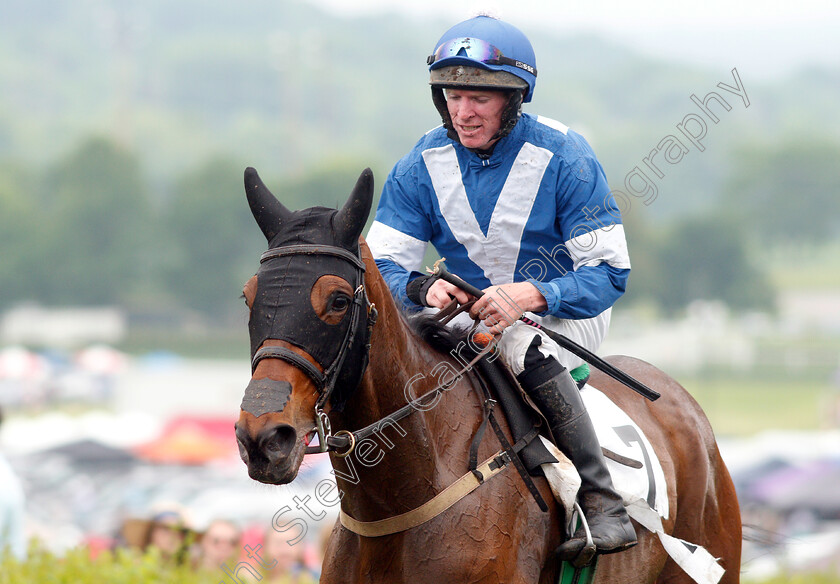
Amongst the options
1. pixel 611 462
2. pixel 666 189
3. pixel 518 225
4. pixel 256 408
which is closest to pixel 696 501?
pixel 611 462

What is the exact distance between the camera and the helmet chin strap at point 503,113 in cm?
412

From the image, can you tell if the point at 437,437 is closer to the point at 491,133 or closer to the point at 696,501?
the point at 491,133

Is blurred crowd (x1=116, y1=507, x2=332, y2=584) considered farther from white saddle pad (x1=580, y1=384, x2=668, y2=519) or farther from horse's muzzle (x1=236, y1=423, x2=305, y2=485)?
horse's muzzle (x1=236, y1=423, x2=305, y2=485)

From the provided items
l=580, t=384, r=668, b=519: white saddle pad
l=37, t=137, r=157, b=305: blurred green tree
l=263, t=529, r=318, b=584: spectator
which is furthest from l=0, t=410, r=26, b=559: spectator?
l=37, t=137, r=157, b=305: blurred green tree

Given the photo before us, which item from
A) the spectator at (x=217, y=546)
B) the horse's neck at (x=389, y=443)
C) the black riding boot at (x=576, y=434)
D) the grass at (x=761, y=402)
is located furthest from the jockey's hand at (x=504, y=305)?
the grass at (x=761, y=402)

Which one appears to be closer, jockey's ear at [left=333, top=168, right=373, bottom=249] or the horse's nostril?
the horse's nostril

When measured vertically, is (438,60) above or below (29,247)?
below

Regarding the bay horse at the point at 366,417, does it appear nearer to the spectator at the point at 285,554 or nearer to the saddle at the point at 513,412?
the saddle at the point at 513,412

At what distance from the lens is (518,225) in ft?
13.9

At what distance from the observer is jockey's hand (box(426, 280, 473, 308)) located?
4.01 metres

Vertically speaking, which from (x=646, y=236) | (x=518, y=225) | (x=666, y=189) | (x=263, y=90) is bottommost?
(x=518, y=225)

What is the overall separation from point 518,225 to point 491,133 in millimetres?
386

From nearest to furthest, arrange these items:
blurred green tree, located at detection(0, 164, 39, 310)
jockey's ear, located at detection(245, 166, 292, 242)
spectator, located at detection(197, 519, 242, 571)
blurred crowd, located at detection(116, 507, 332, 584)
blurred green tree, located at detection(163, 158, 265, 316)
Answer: jockey's ear, located at detection(245, 166, 292, 242), blurred crowd, located at detection(116, 507, 332, 584), spectator, located at detection(197, 519, 242, 571), blurred green tree, located at detection(0, 164, 39, 310), blurred green tree, located at detection(163, 158, 265, 316)

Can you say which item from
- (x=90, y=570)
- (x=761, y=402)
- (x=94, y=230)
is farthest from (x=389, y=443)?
(x=94, y=230)
